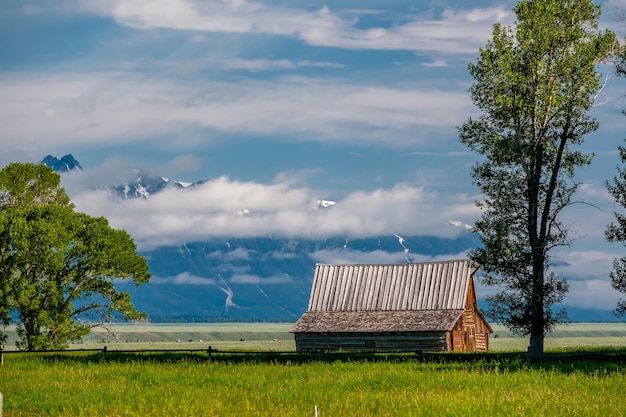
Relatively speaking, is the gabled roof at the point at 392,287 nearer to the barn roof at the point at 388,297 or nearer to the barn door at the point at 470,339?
the barn roof at the point at 388,297

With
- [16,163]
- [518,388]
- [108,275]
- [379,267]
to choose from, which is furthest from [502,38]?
[16,163]

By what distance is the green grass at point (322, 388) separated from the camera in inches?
969

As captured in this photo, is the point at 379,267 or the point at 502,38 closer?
the point at 502,38

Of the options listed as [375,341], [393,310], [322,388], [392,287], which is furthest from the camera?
[392,287]

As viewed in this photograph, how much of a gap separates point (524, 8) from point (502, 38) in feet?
6.76

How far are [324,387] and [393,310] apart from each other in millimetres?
34941

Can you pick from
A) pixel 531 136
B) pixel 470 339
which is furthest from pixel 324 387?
pixel 470 339

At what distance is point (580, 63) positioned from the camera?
149 ft

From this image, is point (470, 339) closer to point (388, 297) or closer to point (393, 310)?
point (393, 310)

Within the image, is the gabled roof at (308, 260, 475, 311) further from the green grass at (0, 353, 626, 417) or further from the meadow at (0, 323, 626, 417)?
the green grass at (0, 353, 626, 417)

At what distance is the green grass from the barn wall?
57.6 ft

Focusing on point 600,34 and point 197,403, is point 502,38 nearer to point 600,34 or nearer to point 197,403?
point 600,34

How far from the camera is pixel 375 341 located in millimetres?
63062

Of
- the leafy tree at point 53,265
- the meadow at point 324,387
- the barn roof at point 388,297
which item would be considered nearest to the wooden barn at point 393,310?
the barn roof at point 388,297
